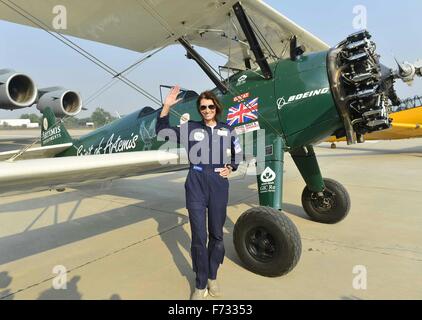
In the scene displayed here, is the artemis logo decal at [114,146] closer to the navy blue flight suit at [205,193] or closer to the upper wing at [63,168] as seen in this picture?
the upper wing at [63,168]

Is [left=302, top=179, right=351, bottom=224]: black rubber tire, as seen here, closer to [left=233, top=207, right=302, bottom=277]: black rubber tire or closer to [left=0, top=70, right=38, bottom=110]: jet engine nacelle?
[left=233, top=207, right=302, bottom=277]: black rubber tire

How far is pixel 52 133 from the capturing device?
6906 mm

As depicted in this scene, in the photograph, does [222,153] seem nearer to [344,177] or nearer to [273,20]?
[273,20]

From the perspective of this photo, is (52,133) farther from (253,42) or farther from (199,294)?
(199,294)

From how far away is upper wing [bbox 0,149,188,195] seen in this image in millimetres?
1885

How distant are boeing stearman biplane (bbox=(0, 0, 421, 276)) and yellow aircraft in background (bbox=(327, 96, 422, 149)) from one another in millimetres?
8658

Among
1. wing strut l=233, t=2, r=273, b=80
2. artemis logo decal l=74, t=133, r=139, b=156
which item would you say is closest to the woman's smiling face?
wing strut l=233, t=2, r=273, b=80

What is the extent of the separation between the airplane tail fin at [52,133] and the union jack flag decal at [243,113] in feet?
A: 14.4

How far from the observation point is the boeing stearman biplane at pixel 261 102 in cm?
254

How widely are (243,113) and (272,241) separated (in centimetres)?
142

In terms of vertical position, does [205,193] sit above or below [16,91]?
below

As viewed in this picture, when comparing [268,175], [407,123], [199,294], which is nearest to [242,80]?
[268,175]

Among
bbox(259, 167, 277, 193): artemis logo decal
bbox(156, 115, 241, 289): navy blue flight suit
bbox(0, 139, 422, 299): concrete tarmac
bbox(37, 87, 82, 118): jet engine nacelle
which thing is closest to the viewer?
bbox(156, 115, 241, 289): navy blue flight suit
